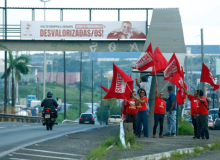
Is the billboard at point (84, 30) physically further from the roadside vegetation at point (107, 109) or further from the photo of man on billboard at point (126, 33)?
the roadside vegetation at point (107, 109)

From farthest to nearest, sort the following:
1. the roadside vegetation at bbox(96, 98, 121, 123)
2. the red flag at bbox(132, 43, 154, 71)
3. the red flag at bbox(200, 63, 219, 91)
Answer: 1. the roadside vegetation at bbox(96, 98, 121, 123)
2. the red flag at bbox(200, 63, 219, 91)
3. the red flag at bbox(132, 43, 154, 71)

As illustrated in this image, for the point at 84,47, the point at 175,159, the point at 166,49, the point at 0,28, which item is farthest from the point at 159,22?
the point at 0,28

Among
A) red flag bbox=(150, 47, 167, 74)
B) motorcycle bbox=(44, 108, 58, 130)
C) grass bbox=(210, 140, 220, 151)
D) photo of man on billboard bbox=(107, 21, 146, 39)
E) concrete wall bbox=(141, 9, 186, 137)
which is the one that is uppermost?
photo of man on billboard bbox=(107, 21, 146, 39)

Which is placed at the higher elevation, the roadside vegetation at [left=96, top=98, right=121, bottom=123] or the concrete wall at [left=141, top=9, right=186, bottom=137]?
the concrete wall at [left=141, top=9, right=186, bottom=137]

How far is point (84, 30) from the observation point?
131 ft

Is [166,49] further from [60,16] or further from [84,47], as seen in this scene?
→ [60,16]

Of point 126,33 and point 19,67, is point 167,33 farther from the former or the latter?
point 19,67

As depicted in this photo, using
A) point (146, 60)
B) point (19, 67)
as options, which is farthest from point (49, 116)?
point (19, 67)

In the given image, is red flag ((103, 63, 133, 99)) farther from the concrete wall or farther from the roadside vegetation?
the roadside vegetation

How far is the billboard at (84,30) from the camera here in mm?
39844

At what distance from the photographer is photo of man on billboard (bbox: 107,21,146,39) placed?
39.9 meters

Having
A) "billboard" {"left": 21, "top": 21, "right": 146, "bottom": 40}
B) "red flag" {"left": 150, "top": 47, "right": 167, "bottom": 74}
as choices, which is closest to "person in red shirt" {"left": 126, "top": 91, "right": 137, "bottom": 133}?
"red flag" {"left": 150, "top": 47, "right": 167, "bottom": 74}

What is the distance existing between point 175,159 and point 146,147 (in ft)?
6.54

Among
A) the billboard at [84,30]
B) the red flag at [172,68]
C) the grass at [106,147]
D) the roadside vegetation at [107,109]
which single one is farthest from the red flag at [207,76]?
the roadside vegetation at [107,109]
